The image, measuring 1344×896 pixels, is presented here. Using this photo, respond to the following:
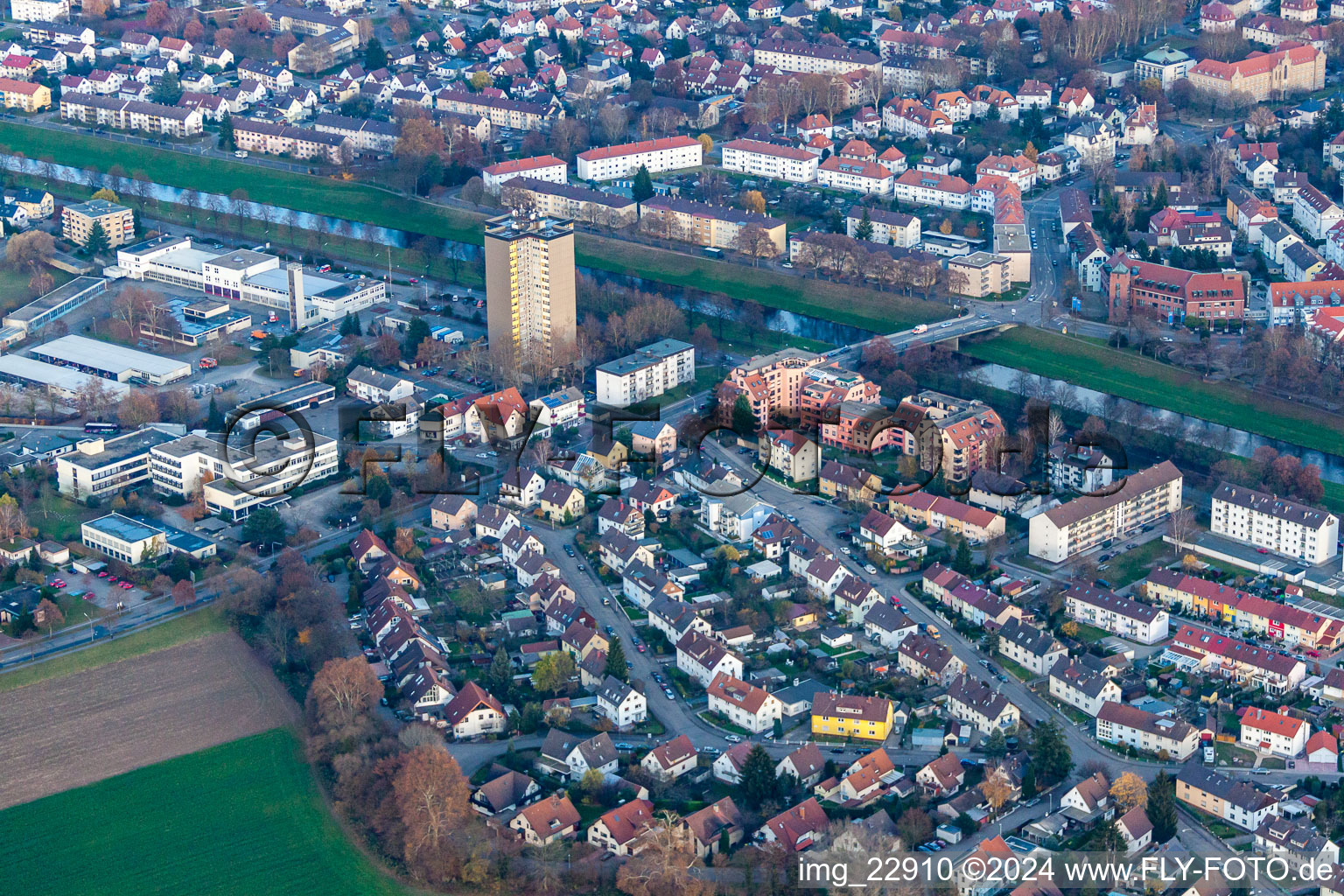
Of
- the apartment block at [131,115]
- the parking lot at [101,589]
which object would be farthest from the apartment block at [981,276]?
the apartment block at [131,115]

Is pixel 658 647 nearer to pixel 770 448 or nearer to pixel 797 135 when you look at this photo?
pixel 770 448

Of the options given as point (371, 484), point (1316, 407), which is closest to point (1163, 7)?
point (1316, 407)

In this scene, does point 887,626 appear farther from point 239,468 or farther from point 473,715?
point 239,468

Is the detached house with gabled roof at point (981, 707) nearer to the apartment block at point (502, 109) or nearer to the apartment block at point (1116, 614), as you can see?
the apartment block at point (1116, 614)

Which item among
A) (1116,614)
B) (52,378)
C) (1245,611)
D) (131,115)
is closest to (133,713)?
(52,378)

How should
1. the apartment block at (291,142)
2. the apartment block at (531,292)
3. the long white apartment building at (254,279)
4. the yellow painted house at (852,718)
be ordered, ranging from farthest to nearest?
the apartment block at (291,142)
the long white apartment building at (254,279)
the apartment block at (531,292)
the yellow painted house at (852,718)

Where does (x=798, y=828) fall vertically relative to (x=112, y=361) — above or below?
below
